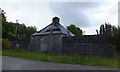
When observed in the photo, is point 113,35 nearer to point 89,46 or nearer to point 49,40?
point 89,46

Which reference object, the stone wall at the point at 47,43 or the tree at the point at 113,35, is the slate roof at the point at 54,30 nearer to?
the stone wall at the point at 47,43

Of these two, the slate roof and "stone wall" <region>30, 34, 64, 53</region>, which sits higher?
A: the slate roof

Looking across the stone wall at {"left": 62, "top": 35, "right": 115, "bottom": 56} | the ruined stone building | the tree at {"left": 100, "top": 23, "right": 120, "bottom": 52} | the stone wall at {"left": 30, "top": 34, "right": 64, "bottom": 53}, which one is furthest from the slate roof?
the tree at {"left": 100, "top": 23, "right": 120, "bottom": 52}

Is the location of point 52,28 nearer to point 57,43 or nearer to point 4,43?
point 57,43

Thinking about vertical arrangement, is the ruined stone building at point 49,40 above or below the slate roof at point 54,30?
below

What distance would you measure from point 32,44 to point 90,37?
12336mm

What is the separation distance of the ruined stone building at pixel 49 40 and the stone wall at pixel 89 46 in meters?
2.33

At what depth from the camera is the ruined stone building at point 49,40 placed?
1483 inches

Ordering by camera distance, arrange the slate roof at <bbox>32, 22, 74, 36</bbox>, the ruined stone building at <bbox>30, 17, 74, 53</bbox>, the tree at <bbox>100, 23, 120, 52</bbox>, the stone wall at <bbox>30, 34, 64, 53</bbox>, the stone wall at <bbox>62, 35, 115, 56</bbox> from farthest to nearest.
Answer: the slate roof at <bbox>32, 22, 74, 36</bbox> → the ruined stone building at <bbox>30, 17, 74, 53</bbox> → the stone wall at <bbox>30, 34, 64, 53</bbox> → the stone wall at <bbox>62, 35, 115, 56</bbox> → the tree at <bbox>100, 23, 120, 52</bbox>

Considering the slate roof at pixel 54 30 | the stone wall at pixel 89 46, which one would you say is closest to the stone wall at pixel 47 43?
the slate roof at pixel 54 30

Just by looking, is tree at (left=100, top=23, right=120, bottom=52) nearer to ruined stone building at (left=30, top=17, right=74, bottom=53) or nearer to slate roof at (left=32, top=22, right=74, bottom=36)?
ruined stone building at (left=30, top=17, right=74, bottom=53)

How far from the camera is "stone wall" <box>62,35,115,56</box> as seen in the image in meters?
29.6

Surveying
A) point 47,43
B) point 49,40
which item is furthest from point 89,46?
point 47,43

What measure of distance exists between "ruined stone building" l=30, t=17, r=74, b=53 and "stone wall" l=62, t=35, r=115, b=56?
2330 millimetres
